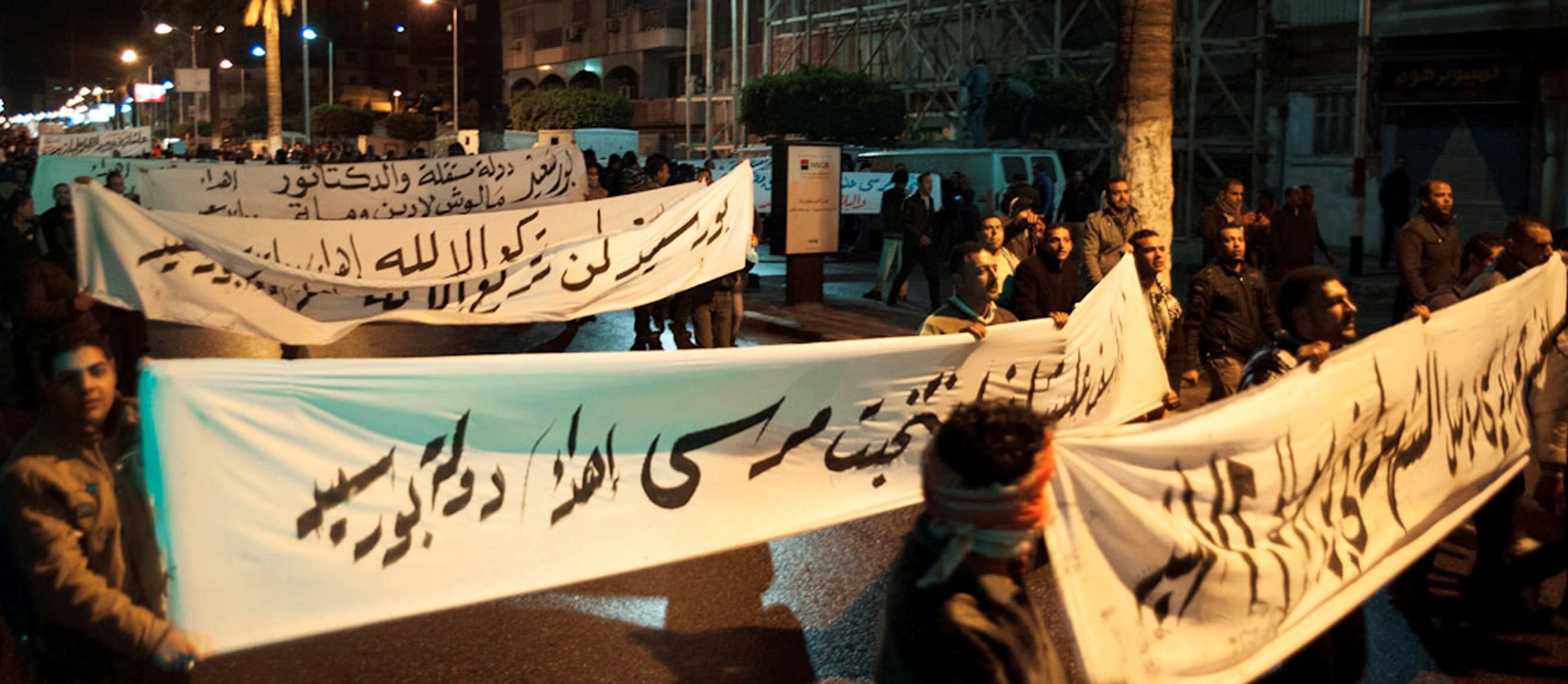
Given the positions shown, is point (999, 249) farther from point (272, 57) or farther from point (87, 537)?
point (272, 57)

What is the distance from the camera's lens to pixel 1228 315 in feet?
25.3

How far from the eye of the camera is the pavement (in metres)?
5.20

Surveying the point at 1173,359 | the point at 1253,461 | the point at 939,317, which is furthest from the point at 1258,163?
the point at 1253,461

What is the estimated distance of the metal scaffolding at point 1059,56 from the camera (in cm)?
3155

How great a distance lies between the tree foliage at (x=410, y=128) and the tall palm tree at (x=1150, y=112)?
55958 millimetres

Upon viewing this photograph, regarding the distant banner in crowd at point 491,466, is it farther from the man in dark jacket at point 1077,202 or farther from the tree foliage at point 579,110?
the tree foliage at point 579,110

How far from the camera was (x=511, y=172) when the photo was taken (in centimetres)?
1583

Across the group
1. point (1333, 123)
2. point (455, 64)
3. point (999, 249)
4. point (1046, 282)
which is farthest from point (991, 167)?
point (455, 64)

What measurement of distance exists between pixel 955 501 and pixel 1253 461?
163 cm

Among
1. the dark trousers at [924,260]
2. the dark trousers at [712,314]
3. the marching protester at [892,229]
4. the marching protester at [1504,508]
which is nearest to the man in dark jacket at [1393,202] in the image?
the marching protester at [892,229]

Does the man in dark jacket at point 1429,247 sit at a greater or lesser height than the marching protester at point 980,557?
greater

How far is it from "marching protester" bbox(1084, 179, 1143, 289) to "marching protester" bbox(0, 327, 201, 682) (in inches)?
292

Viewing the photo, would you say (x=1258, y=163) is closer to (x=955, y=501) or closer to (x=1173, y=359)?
(x=1173, y=359)

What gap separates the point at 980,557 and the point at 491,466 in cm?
197
